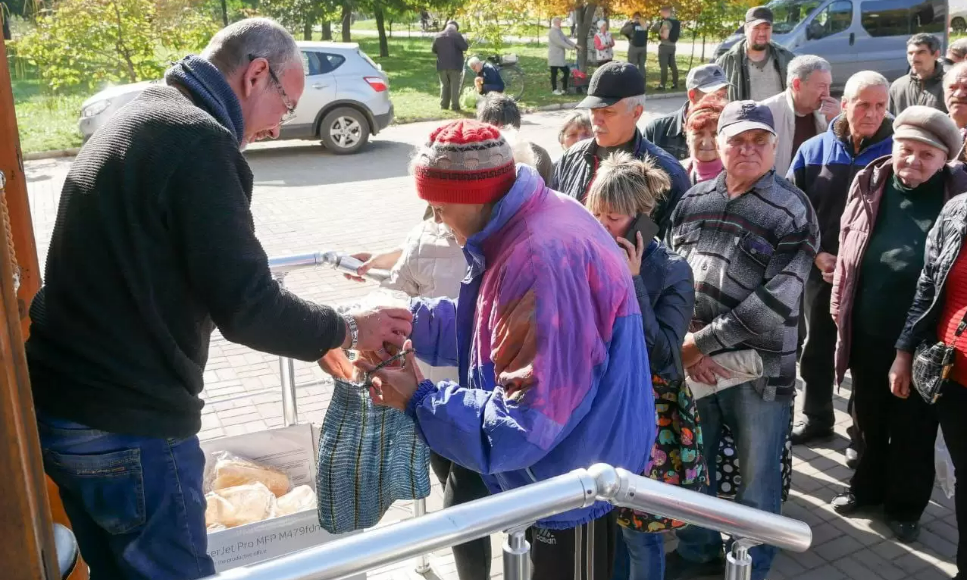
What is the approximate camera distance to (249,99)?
2.40 metres

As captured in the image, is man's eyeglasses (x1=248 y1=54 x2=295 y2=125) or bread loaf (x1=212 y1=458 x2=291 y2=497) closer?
man's eyeglasses (x1=248 y1=54 x2=295 y2=125)

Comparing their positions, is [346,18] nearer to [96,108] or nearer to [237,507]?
[96,108]

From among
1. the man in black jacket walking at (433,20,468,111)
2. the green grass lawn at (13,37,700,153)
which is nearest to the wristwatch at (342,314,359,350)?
the green grass lawn at (13,37,700,153)

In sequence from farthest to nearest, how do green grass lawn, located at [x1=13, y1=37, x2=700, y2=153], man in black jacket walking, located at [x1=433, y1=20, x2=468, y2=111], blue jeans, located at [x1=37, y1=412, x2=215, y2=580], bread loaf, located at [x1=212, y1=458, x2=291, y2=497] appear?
1. man in black jacket walking, located at [x1=433, y1=20, x2=468, y2=111]
2. green grass lawn, located at [x1=13, y1=37, x2=700, y2=153]
3. bread loaf, located at [x1=212, y1=458, x2=291, y2=497]
4. blue jeans, located at [x1=37, y1=412, x2=215, y2=580]

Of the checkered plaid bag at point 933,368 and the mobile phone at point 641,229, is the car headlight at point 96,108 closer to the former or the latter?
the mobile phone at point 641,229

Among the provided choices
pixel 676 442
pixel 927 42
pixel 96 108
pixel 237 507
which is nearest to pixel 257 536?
pixel 237 507

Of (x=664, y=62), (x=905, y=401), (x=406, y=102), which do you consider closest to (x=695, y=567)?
(x=905, y=401)

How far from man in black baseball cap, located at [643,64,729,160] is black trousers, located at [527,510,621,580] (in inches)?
159

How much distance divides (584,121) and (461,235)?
313 centimetres

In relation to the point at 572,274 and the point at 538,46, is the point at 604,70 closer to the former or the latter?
the point at 572,274

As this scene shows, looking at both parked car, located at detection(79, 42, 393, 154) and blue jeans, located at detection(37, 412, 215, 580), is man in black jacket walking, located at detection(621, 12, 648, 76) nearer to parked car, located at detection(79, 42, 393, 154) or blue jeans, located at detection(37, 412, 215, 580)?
parked car, located at detection(79, 42, 393, 154)

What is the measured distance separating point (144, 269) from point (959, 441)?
3.42m

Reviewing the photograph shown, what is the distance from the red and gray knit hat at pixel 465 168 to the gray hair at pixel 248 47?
1.53ft

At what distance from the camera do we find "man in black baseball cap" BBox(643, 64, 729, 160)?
631 centimetres
